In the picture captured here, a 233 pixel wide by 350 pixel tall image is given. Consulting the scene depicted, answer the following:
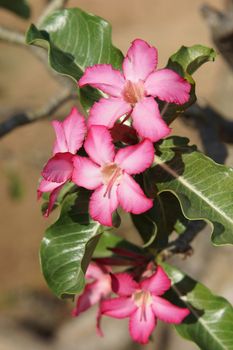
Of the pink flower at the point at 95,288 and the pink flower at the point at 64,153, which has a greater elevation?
the pink flower at the point at 64,153

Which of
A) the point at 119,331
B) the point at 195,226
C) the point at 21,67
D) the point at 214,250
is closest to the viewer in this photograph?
the point at 195,226

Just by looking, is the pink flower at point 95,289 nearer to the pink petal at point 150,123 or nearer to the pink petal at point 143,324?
the pink petal at point 143,324

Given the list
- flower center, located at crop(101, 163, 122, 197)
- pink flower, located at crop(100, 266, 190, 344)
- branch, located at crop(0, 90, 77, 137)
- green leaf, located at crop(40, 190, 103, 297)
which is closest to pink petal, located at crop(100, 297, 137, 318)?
pink flower, located at crop(100, 266, 190, 344)

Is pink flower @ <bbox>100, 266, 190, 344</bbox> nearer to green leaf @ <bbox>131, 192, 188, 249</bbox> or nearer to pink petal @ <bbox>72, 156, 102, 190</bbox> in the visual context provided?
green leaf @ <bbox>131, 192, 188, 249</bbox>

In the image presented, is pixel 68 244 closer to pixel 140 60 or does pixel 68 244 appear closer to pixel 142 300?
pixel 142 300

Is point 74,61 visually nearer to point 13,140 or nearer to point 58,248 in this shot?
point 58,248

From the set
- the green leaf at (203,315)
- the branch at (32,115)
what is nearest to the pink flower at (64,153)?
the green leaf at (203,315)

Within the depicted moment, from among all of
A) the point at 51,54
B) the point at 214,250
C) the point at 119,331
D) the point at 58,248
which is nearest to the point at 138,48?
the point at 51,54
